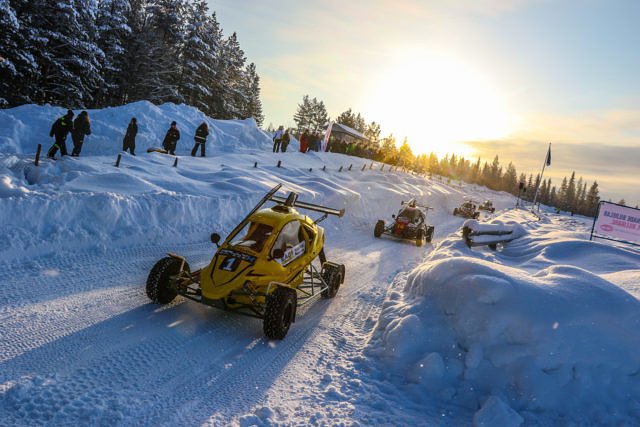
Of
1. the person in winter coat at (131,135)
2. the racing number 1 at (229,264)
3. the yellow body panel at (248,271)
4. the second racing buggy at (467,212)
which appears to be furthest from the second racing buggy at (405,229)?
the second racing buggy at (467,212)

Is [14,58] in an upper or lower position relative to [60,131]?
upper

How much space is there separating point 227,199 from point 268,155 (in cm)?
1661

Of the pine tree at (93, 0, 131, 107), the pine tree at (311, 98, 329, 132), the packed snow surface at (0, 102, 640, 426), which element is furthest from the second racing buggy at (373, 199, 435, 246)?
the pine tree at (311, 98, 329, 132)

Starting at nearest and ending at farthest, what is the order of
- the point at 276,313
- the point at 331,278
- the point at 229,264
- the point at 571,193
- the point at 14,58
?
the point at 276,313
the point at 229,264
the point at 331,278
the point at 14,58
the point at 571,193

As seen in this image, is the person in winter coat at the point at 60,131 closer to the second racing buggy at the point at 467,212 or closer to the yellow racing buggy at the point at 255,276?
the yellow racing buggy at the point at 255,276

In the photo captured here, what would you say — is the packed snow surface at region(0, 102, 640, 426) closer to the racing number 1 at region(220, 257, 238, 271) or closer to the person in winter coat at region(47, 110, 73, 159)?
the racing number 1 at region(220, 257, 238, 271)

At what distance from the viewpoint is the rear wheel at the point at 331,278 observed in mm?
8466

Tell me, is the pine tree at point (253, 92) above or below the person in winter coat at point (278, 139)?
above

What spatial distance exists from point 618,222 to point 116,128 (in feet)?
84.1

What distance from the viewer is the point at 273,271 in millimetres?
6871

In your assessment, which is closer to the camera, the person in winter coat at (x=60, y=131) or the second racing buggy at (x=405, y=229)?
the person in winter coat at (x=60, y=131)

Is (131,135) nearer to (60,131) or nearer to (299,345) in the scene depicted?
(60,131)

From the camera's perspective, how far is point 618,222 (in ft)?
54.0

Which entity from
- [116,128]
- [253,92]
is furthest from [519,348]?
[253,92]
